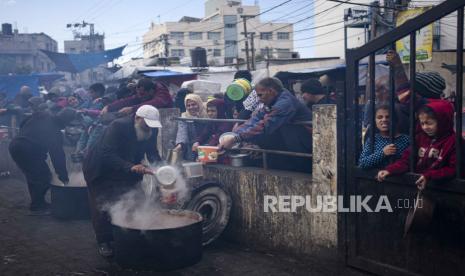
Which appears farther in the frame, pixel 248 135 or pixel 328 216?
pixel 248 135

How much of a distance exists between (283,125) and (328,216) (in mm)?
1392

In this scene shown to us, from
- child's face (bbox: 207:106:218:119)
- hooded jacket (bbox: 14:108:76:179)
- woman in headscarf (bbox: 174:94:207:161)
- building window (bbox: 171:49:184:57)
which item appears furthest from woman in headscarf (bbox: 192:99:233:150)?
building window (bbox: 171:49:184:57)

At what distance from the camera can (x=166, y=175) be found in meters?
5.73

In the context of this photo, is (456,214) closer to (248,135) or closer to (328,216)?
(328,216)

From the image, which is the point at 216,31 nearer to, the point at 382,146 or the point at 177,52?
the point at 177,52

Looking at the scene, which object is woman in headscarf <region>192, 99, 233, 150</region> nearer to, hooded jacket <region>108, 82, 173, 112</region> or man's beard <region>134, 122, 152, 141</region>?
hooded jacket <region>108, 82, 173, 112</region>

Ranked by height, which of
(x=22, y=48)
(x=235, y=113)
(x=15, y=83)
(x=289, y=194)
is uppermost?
(x=22, y=48)

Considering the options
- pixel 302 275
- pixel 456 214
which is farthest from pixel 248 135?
pixel 456 214

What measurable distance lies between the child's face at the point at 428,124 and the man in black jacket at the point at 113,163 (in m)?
3.12

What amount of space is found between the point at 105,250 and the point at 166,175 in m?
1.25

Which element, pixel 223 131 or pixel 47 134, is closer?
Result: pixel 223 131

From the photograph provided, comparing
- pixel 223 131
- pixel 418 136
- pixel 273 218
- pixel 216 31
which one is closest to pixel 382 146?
pixel 418 136

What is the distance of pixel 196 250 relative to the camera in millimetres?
5379

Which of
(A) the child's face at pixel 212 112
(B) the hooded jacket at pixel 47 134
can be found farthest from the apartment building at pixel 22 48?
(A) the child's face at pixel 212 112
